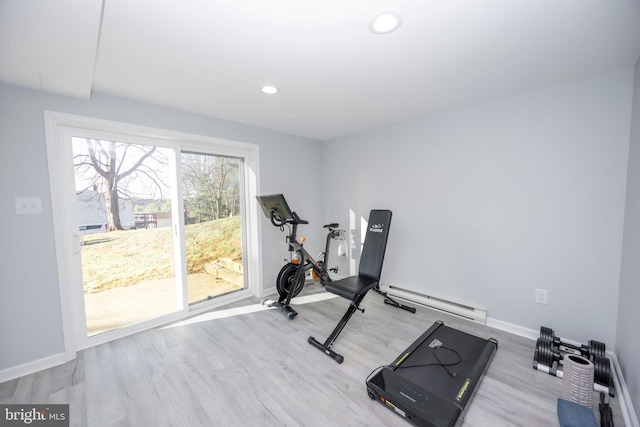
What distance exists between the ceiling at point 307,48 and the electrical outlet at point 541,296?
5.98 ft

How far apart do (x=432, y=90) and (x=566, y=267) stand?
1929 millimetres

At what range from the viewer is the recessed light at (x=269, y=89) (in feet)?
6.73

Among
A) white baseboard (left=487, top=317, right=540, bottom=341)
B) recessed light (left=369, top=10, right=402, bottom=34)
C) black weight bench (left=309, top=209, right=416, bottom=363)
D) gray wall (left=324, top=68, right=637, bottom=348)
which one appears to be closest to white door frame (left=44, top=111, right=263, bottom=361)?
black weight bench (left=309, top=209, right=416, bottom=363)

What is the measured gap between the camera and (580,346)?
1972mm

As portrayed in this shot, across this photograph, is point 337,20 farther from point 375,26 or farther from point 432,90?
point 432,90

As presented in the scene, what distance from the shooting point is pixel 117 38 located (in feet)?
4.58

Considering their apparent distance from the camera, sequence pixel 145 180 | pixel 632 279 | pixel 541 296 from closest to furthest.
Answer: pixel 632 279 < pixel 541 296 < pixel 145 180

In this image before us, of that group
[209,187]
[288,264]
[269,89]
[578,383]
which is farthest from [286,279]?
[578,383]

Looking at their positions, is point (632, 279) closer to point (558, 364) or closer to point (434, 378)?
point (558, 364)

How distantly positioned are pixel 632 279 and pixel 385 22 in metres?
2.29

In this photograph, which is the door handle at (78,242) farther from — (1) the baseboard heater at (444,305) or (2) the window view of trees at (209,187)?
(1) the baseboard heater at (444,305)

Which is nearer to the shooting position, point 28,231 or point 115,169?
point 28,231

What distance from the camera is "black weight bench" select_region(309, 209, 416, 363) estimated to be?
2.26 m

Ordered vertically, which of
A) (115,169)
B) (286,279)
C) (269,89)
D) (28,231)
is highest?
(269,89)
